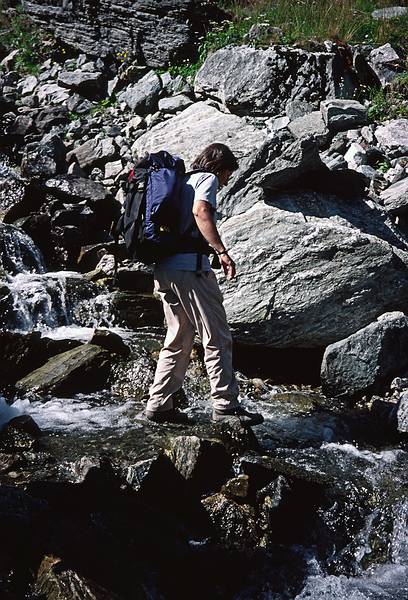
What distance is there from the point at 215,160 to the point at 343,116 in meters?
6.63

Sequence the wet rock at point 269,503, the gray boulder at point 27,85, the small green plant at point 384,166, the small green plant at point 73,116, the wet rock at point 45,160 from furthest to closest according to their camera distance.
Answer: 1. the gray boulder at point 27,85
2. the small green plant at point 73,116
3. the wet rock at point 45,160
4. the small green plant at point 384,166
5. the wet rock at point 269,503

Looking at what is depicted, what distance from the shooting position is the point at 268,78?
43.2 ft

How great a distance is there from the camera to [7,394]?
7660 mm

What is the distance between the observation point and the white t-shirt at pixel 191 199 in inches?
223

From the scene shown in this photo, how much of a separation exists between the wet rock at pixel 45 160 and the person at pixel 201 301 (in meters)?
7.59

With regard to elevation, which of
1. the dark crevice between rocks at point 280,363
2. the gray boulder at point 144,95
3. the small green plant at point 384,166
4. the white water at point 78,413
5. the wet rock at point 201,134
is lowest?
the dark crevice between rocks at point 280,363

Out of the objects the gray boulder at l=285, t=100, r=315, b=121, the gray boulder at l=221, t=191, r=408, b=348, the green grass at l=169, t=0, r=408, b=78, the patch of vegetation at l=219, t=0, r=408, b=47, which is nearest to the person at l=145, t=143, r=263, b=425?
the gray boulder at l=221, t=191, r=408, b=348

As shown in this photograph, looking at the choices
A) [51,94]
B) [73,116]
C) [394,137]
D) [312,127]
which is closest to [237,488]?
[394,137]

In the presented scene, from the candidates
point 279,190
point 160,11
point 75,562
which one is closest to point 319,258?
point 279,190

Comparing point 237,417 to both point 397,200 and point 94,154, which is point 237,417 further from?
point 94,154

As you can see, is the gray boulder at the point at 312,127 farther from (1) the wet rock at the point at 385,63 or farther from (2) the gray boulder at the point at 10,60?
(2) the gray boulder at the point at 10,60

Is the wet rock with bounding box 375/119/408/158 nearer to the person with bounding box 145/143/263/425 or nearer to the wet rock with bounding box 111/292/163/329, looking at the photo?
the wet rock with bounding box 111/292/163/329

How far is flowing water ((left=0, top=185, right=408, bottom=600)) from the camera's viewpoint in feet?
16.9

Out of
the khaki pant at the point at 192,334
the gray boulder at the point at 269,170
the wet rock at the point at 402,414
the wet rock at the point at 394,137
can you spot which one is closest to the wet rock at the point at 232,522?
the khaki pant at the point at 192,334
